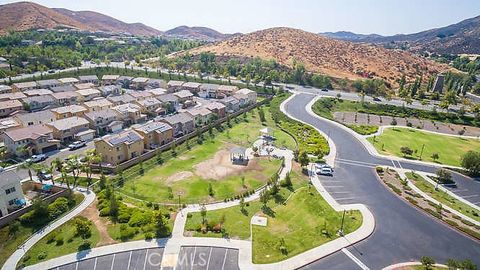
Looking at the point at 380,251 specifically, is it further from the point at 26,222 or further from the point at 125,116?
the point at 125,116

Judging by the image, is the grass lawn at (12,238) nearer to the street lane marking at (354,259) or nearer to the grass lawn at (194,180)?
the grass lawn at (194,180)

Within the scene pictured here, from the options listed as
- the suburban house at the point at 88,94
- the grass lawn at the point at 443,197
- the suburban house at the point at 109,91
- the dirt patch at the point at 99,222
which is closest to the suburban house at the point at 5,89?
the suburban house at the point at 88,94

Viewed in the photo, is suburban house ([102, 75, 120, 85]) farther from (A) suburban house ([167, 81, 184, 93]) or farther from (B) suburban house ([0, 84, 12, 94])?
(B) suburban house ([0, 84, 12, 94])

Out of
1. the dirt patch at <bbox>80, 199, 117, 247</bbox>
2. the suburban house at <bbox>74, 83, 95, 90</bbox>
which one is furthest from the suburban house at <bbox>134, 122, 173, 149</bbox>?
the suburban house at <bbox>74, 83, 95, 90</bbox>

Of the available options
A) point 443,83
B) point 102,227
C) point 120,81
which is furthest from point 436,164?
point 120,81

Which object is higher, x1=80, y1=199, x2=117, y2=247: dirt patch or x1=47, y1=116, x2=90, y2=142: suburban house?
x1=47, y1=116, x2=90, y2=142: suburban house

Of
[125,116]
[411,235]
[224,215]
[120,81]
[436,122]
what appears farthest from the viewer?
[120,81]
